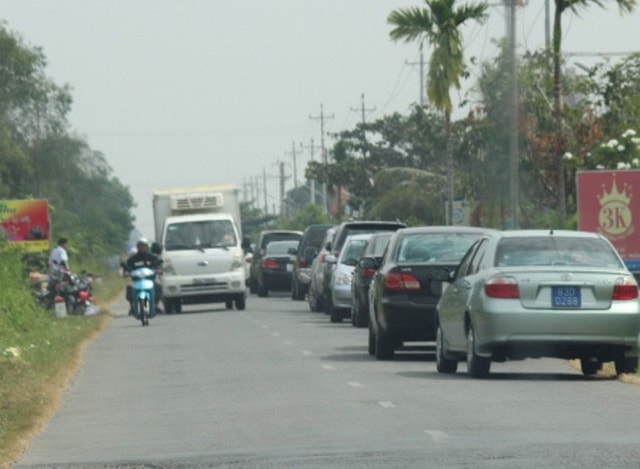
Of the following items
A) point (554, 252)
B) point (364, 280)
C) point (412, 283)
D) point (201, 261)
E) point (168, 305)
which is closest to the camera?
point (554, 252)

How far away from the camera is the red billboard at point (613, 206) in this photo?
30531mm

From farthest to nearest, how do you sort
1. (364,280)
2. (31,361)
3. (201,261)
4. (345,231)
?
(201,261) → (345,231) → (364,280) → (31,361)

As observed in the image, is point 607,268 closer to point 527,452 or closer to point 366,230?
point 527,452

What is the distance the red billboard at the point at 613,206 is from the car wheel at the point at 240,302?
51.9 ft

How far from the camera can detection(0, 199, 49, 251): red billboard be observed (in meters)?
61.4

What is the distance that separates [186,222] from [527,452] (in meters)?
32.4

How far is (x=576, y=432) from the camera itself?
47.5ft

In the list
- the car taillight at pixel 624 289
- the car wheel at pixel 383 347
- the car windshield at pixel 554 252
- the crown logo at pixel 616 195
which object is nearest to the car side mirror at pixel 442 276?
the car windshield at pixel 554 252

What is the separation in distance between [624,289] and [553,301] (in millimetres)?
709

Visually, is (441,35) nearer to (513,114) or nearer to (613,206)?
(513,114)

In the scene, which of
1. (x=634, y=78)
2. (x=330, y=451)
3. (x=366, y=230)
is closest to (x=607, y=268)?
(x=330, y=451)

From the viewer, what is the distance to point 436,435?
47.2 ft

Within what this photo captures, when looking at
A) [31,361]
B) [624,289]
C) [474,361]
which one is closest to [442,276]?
[474,361]

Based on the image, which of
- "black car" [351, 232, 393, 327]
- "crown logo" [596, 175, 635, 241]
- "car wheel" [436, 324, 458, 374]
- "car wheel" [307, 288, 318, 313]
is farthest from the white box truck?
"car wheel" [436, 324, 458, 374]
